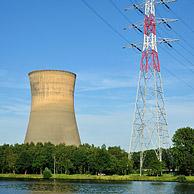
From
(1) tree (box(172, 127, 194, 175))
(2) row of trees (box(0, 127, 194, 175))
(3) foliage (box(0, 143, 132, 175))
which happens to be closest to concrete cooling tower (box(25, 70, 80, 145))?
(3) foliage (box(0, 143, 132, 175))

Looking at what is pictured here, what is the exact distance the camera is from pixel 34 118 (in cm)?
4625

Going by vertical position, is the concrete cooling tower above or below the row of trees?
above

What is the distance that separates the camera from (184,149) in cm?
4166

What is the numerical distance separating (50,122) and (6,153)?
9411mm

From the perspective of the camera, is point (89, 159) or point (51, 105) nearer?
point (51, 105)

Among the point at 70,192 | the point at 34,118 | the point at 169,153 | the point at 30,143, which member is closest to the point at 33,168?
the point at 30,143

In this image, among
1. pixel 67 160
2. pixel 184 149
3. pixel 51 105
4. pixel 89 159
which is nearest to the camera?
pixel 184 149

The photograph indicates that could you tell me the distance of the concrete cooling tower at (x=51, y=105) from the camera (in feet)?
145

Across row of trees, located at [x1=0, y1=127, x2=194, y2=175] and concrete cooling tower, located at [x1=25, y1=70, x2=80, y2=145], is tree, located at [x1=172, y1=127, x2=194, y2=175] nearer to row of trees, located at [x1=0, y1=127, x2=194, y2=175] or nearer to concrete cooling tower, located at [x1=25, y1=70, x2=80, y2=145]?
row of trees, located at [x1=0, y1=127, x2=194, y2=175]

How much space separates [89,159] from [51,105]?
7.09 meters

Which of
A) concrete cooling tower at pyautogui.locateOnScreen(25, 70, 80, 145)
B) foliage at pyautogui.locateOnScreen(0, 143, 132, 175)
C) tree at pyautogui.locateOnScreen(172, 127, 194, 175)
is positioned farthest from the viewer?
foliage at pyautogui.locateOnScreen(0, 143, 132, 175)

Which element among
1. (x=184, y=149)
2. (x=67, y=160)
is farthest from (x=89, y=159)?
(x=184, y=149)

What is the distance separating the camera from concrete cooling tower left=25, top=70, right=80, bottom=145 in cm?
4434

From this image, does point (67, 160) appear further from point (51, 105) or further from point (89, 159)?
point (51, 105)
